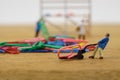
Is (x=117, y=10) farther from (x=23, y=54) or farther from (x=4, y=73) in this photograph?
(x=4, y=73)

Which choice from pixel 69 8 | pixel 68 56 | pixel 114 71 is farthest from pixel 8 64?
pixel 69 8

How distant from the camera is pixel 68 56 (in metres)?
3.41

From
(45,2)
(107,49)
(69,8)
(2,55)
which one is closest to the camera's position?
(2,55)

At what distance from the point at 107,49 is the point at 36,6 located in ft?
19.4

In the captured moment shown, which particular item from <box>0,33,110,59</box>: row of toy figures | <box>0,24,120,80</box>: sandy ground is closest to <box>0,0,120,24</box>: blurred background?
<box>0,33,110,59</box>: row of toy figures

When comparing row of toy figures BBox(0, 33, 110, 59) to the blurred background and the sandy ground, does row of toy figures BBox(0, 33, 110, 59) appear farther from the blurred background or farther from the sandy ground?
the blurred background

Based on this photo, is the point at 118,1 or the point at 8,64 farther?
the point at 118,1

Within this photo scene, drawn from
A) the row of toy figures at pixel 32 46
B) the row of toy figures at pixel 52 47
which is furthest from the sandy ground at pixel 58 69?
the row of toy figures at pixel 32 46

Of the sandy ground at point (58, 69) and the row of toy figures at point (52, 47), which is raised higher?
the row of toy figures at point (52, 47)

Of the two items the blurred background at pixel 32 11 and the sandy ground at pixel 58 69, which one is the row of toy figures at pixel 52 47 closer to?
the sandy ground at pixel 58 69

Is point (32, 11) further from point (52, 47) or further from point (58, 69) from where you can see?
point (58, 69)

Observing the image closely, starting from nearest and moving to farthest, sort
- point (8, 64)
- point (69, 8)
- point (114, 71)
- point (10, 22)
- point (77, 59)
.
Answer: point (114, 71), point (8, 64), point (77, 59), point (69, 8), point (10, 22)

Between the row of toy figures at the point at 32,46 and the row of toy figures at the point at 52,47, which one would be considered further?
the row of toy figures at the point at 32,46

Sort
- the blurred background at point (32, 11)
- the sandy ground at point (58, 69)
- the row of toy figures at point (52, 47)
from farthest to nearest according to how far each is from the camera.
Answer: the blurred background at point (32, 11) < the row of toy figures at point (52, 47) < the sandy ground at point (58, 69)
